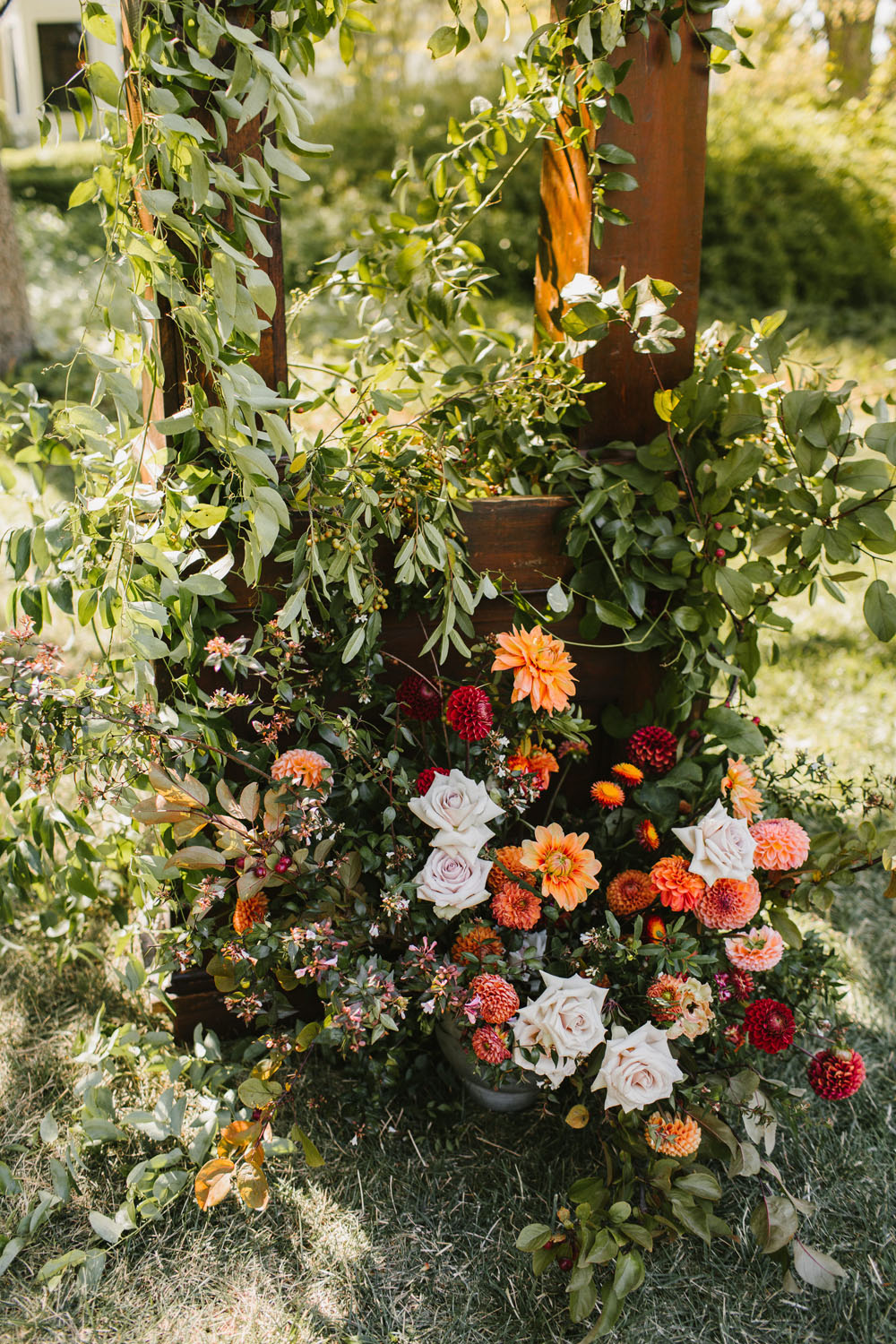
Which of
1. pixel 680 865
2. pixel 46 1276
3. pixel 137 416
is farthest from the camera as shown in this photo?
pixel 680 865

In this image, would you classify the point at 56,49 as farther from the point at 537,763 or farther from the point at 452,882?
the point at 452,882

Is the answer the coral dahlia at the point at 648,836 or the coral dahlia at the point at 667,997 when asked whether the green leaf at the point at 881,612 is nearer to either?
the coral dahlia at the point at 648,836

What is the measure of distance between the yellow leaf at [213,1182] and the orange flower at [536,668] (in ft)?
2.56

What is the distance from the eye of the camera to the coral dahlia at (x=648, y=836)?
1441 mm

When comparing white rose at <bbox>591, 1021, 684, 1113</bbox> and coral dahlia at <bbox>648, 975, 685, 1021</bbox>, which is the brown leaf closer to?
white rose at <bbox>591, 1021, 684, 1113</bbox>

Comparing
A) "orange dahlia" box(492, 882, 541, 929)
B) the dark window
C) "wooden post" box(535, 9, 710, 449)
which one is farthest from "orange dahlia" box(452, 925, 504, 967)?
the dark window

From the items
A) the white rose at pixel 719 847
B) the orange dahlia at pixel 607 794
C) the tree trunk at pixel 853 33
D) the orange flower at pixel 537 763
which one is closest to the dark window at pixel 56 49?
the tree trunk at pixel 853 33

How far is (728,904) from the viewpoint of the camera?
1372mm

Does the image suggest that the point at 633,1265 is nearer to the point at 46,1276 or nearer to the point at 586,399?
the point at 46,1276

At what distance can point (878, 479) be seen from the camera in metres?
1.33

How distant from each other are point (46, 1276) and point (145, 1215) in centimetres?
14

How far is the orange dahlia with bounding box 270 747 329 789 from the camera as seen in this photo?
1.33 metres

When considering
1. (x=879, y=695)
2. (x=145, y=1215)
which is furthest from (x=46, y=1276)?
(x=879, y=695)

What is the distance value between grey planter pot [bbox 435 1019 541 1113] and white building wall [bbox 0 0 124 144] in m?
14.3
